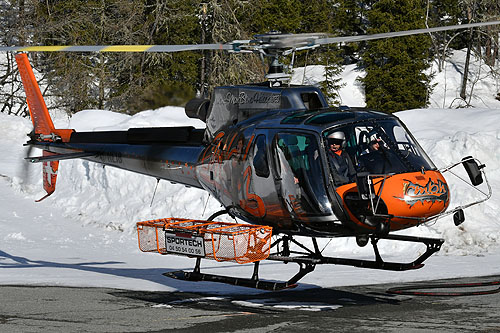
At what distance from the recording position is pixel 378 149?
965 centimetres

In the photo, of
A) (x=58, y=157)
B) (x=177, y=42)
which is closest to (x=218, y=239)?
(x=58, y=157)

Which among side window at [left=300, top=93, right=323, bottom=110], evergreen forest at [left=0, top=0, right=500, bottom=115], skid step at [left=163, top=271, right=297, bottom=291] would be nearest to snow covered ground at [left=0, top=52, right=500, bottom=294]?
skid step at [left=163, top=271, right=297, bottom=291]

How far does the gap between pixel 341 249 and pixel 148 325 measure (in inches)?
299

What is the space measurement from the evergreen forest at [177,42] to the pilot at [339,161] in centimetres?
2270

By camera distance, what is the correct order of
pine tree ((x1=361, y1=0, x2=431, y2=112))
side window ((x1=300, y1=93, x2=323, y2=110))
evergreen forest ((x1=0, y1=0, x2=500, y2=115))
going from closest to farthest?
side window ((x1=300, y1=93, x2=323, y2=110)), evergreen forest ((x1=0, y1=0, x2=500, y2=115)), pine tree ((x1=361, y1=0, x2=431, y2=112))

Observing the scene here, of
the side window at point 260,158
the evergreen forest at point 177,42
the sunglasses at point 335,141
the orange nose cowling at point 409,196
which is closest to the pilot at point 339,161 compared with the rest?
the sunglasses at point 335,141

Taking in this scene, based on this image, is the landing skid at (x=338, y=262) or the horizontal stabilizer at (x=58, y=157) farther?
the horizontal stabilizer at (x=58, y=157)

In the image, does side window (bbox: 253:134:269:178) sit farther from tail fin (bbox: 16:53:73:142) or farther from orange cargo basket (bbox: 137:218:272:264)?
tail fin (bbox: 16:53:73:142)

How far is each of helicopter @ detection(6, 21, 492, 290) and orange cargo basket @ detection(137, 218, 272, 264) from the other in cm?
2

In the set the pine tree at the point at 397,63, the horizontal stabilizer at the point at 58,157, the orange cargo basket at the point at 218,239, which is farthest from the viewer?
the pine tree at the point at 397,63

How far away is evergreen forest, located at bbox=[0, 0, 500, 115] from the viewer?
34.7m

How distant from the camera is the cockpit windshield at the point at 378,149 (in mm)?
9539

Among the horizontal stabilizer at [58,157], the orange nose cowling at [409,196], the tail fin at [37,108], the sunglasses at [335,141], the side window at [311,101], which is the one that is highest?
the tail fin at [37,108]

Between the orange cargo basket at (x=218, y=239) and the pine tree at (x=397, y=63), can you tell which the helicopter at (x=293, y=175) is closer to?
the orange cargo basket at (x=218, y=239)
